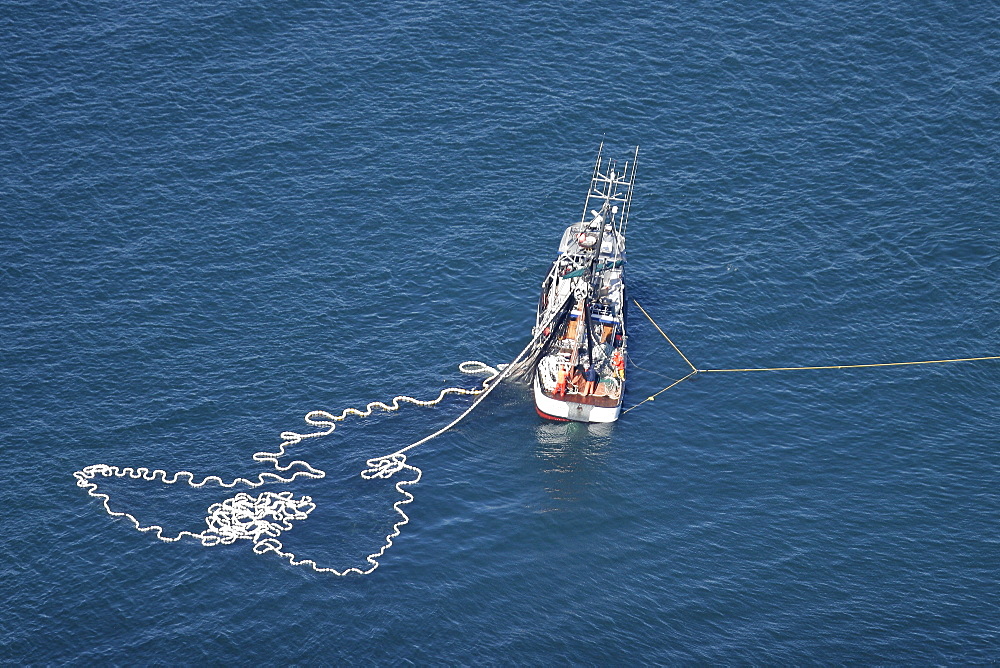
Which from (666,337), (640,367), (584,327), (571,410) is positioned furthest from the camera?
(666,337)

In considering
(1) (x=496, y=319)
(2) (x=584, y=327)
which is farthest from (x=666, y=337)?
(1) (x=496, y=319)

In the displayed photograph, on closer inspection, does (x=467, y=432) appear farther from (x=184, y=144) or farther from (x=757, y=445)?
(x=184, y=144)

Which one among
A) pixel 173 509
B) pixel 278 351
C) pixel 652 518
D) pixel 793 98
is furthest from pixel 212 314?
pixel 793 98

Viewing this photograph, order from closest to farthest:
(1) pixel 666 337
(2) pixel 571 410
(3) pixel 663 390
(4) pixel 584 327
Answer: (2) pixel 571 410 < (4) pixel 584 327 < (3) pixel 663 390 < (1) pixel 666 337

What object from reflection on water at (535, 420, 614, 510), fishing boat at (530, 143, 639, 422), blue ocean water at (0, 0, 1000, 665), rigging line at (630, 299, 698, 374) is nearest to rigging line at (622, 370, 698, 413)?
rigging line at (630, 299, 698, 374)

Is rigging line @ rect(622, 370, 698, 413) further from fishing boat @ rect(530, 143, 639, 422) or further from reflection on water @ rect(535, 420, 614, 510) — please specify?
reflection on water @ rect(535, 420, 614, 510)

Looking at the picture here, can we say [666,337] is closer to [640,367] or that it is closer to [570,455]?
[640,367]

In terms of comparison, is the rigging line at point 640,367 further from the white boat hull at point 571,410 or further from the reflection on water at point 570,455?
the reflection on water at point 570,455

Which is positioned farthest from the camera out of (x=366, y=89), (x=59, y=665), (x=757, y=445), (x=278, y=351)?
(x=366, y=89)
